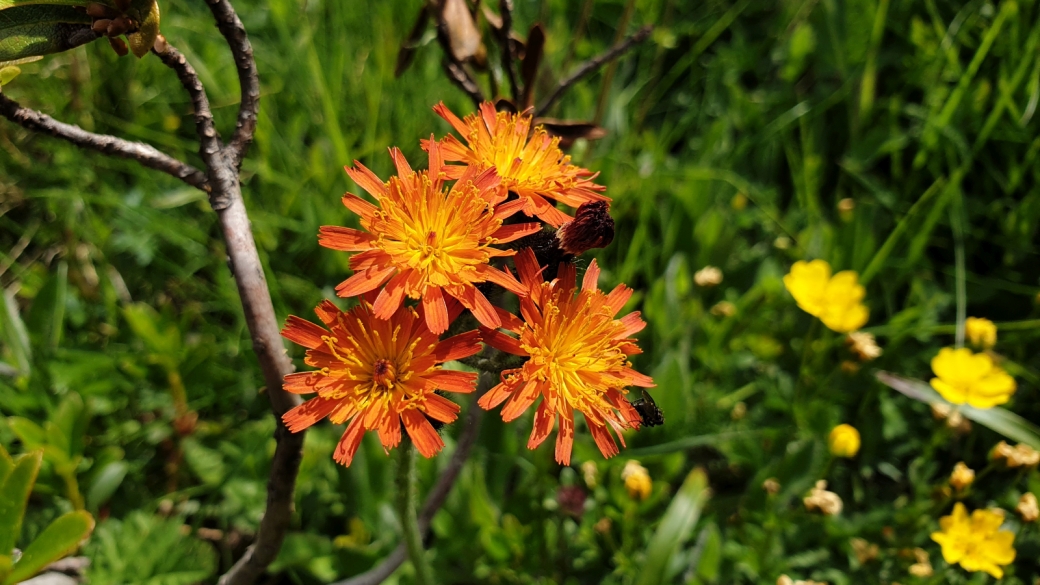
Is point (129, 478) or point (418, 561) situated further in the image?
point (129, 478)

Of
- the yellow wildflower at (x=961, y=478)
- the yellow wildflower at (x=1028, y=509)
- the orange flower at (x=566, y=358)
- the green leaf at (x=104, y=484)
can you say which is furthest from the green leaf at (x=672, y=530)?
the green leaf at (x=104, y=484)

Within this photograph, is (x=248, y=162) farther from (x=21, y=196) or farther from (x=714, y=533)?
(x=714, y=533)

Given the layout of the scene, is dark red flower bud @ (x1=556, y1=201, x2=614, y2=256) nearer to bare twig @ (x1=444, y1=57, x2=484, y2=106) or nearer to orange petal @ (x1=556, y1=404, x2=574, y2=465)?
orange petal @ (x1=556, y1=404, x2=574, y2=465)

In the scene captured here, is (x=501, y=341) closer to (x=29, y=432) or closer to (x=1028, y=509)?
(x=29, y=432)

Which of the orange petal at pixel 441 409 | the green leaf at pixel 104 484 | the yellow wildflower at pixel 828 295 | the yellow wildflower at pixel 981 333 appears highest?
the orange petal at pixel 441 409

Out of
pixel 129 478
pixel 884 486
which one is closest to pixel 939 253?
pixel 884 486

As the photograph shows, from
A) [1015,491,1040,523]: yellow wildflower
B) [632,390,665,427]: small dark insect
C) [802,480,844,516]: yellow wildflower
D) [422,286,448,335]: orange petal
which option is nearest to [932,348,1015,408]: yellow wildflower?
[1015,491,1040,523]: yellow wildflower

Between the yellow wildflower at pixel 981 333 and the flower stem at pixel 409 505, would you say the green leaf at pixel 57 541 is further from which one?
A: the yellow wildflower at pixel 981 333
